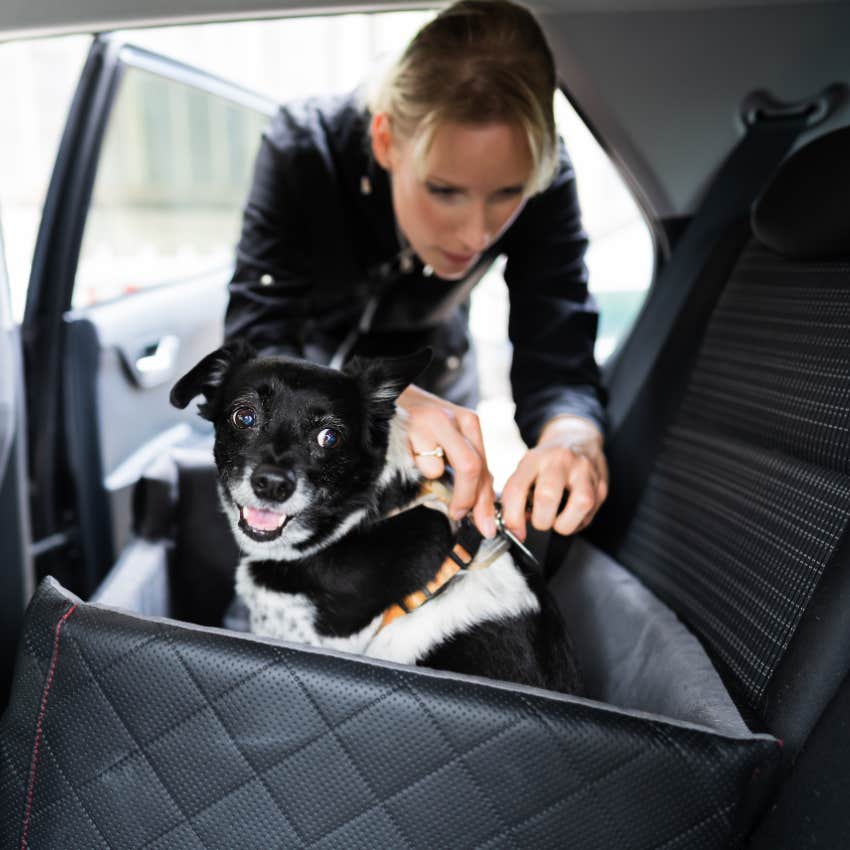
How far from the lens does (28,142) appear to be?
2193 millimetres

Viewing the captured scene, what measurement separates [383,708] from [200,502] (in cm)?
113

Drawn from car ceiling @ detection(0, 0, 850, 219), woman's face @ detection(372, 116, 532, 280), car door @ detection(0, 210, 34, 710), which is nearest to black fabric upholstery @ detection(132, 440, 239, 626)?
car door @ detection(0, 210, 34, 710)

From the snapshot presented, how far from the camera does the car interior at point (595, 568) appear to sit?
0.88 meters

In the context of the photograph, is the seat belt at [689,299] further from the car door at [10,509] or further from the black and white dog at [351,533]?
the car door at [10,509]

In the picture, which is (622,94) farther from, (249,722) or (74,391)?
(74,391)

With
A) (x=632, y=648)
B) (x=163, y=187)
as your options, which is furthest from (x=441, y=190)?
(x=163, y=187)

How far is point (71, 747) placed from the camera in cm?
94

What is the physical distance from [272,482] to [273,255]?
0.68 m

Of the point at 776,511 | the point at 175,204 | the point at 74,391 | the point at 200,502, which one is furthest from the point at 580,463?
the point at 175,204

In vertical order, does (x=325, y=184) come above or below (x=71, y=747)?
above

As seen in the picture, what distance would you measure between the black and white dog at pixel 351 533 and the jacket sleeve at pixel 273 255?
0.29m

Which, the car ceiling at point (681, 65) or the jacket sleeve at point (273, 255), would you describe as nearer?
the car ceiling at point (681, 65)

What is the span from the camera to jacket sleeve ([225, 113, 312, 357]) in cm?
162

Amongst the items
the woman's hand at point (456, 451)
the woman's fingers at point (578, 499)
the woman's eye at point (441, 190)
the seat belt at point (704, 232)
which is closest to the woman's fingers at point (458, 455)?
the woman's hand at point (456, 451)
